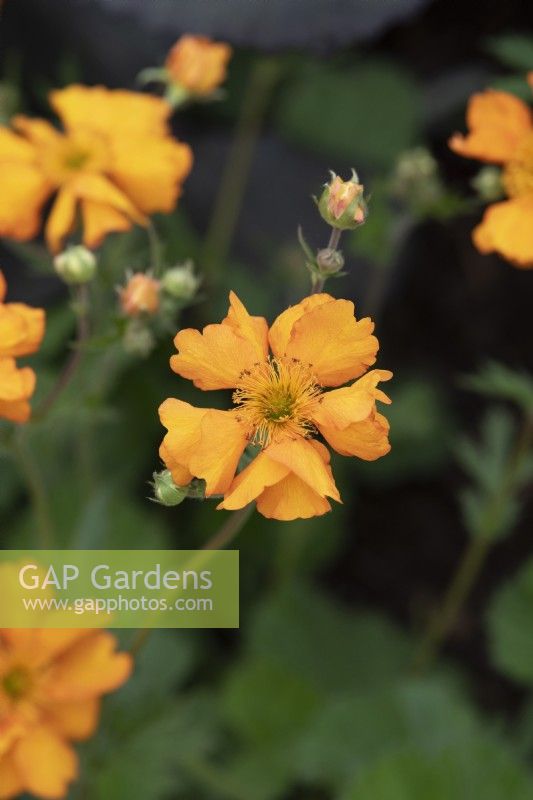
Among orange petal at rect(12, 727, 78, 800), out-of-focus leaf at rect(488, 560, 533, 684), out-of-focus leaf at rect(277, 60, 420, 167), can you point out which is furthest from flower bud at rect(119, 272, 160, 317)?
out-of-focus leaf at rect(277, 60, 420, 167)

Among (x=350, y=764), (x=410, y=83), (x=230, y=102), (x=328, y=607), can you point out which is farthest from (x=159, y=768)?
(x=410, y=83)

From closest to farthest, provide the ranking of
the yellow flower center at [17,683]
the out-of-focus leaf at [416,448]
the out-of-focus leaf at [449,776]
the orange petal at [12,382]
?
the orange petal at [12,382]
the yellow flower center at [17,683]
the out-of-focus leaf at [449,776]
the out-of-focus leaf at [416,448]

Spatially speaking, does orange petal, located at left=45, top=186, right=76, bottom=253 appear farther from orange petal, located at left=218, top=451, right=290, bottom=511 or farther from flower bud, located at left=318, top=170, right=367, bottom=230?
orange petal, located at left=218, top=451, right=290, bottom=511

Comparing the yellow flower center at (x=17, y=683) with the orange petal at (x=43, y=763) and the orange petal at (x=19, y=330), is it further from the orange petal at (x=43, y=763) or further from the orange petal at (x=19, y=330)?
the orange petal at (x=19, y=330)

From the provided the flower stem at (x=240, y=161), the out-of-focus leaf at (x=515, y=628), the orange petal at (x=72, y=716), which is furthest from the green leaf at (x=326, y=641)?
the orange petal at (x=72, y=716)

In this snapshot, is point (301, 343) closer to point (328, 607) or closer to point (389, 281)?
point (328, 607)

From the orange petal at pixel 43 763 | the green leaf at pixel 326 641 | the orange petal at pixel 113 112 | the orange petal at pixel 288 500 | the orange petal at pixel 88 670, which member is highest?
the orange petal at pixel 113 112
